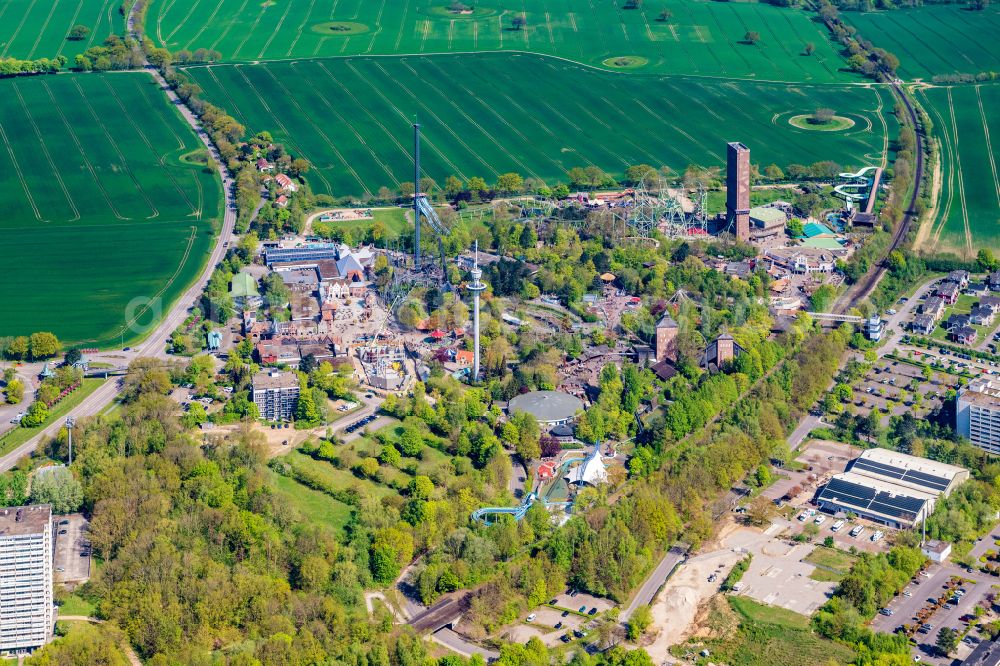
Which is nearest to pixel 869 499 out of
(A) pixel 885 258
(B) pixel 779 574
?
(B) pixel 779 574

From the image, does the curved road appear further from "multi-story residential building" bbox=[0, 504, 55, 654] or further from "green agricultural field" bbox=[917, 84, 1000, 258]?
"green agricultural field" bbox=[917, 84, 1000, 258]

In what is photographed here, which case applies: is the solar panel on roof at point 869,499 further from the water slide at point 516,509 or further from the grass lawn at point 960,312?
the grass lawn at point 960,312

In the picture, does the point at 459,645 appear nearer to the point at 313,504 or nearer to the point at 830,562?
the point at 313,504

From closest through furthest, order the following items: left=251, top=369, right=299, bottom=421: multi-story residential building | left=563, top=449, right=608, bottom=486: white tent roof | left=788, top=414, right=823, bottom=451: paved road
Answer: left=563, top=449, right=608, bottom=486: white tent roof
left=788, top=414, right=823, bottom=451: paved road
left=251, top=369, right=299, bottom=421: multi-story residential building

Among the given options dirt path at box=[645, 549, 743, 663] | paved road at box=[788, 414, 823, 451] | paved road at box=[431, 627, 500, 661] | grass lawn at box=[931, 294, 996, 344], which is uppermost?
grass lawn at box=[931, 294, 996, 344]

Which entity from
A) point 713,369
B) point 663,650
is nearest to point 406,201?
point 713,369

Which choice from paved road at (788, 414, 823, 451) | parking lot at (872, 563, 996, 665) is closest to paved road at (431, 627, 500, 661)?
parking lot at (872, 563, 996, 665)

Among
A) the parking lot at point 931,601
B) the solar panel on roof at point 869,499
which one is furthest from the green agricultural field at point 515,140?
the parking lot at point 931,601
